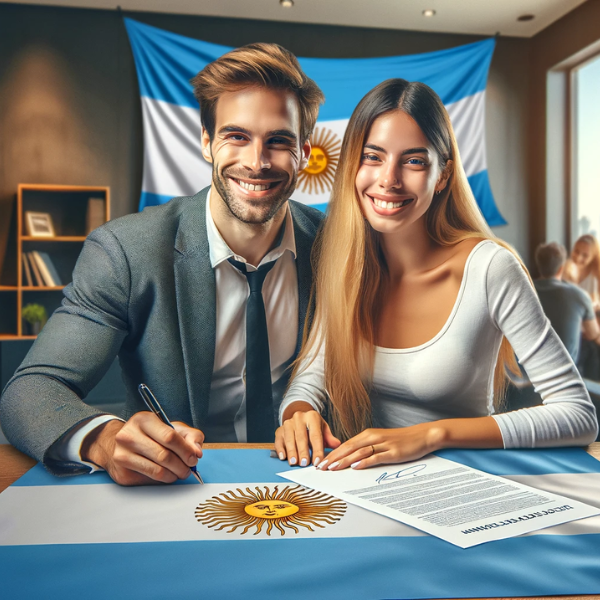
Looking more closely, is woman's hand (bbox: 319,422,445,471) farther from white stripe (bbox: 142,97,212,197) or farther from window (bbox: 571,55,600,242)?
window (bbox: 571,55,600,242)

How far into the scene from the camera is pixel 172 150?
388cm

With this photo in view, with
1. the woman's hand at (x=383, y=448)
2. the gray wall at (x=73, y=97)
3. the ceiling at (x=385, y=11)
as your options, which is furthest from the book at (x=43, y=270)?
the woman's hand at (x=383, y=448)

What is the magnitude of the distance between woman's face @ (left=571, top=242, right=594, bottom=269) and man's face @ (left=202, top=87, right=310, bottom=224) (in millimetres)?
3104

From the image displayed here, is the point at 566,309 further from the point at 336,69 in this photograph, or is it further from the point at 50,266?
the point at 50,266

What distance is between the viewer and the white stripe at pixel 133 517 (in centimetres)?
64

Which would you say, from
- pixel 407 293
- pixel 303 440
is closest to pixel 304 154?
pixel 407 293

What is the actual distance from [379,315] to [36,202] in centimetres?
335

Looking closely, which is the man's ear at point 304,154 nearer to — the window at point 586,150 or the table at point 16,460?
the table at point 16,460

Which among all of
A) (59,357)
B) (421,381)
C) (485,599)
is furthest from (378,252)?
(485,599)

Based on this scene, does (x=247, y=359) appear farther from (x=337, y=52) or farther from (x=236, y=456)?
(x=337, y=52)

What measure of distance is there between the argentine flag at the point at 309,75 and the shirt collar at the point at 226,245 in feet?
7.80

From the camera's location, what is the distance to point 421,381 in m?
1.25

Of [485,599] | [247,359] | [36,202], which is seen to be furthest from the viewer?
[36,202]

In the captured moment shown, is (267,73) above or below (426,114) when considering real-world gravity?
above
